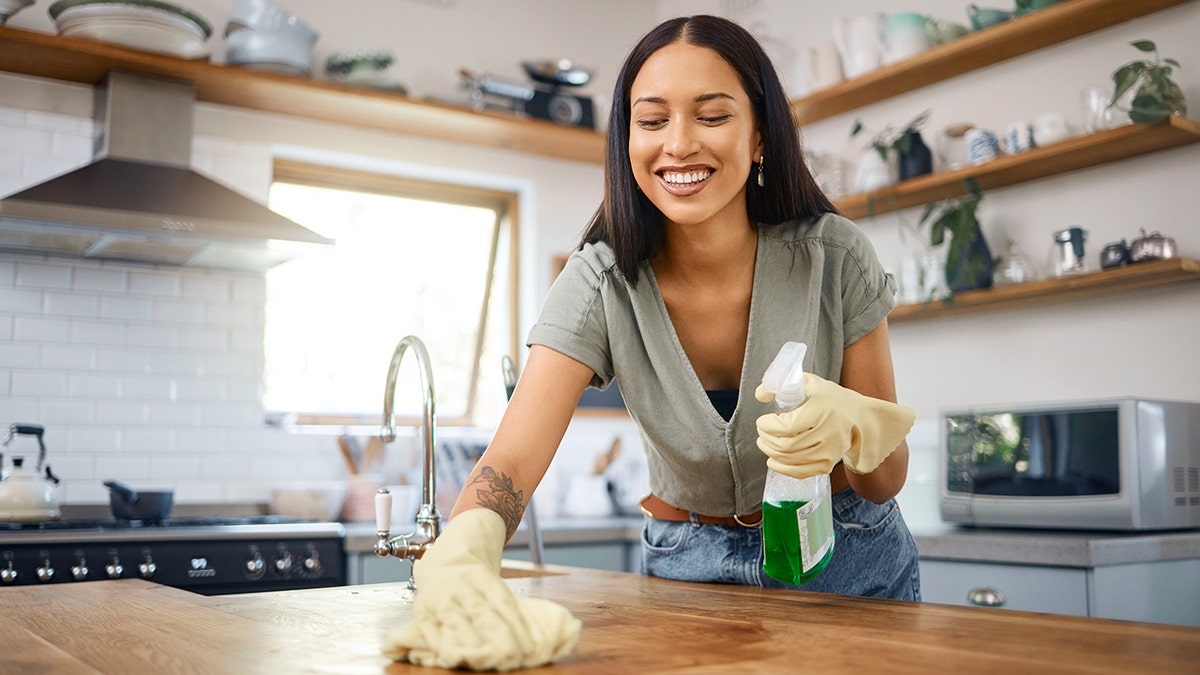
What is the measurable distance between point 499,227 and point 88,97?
5.32 feet

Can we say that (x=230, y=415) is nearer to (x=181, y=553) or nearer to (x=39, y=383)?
(x=39, y=383)

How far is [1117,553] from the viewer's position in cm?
231

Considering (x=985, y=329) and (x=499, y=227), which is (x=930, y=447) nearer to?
(x=985, y=329)

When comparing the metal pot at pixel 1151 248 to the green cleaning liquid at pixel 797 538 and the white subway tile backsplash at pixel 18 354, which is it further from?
the white subway tile backsplash at pixel 18 354

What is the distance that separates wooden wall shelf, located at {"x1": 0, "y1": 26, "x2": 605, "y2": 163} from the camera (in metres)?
3.21

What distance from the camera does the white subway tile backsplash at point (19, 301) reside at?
3346 mm

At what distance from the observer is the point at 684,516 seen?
1.60 metres

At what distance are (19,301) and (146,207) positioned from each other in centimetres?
64

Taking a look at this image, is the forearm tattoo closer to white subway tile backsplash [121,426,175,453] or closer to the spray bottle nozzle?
the spray bottle nozzle

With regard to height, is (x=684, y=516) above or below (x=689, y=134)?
below

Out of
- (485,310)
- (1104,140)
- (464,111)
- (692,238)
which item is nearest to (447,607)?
(692,238)

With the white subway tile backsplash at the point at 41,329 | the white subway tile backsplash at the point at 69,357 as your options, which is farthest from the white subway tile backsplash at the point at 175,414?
the white subway tile backsplash at the point at 41,329

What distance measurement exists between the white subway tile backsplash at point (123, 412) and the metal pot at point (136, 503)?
406mm

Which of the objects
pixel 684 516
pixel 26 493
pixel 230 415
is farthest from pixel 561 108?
pixel 684 516
